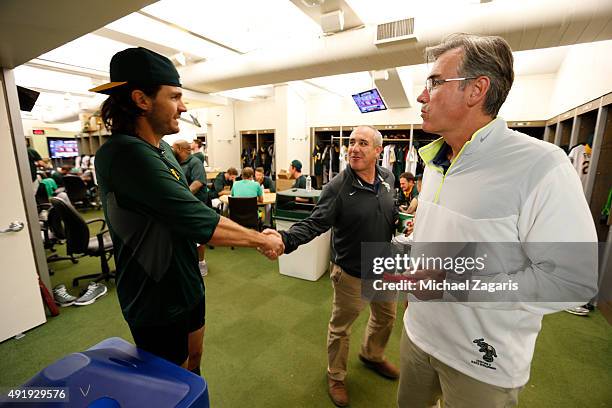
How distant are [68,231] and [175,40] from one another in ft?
10.2

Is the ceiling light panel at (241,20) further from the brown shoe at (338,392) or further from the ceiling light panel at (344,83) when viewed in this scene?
the brown shoe at (338,392)

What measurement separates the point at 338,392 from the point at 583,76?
15.8ft

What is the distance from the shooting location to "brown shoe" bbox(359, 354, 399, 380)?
6.63ft

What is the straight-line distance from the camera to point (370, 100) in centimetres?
570

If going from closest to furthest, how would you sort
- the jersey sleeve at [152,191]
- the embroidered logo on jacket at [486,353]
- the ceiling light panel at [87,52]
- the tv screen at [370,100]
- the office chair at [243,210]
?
the embroidered logo on jacket at [486,353] → the jersey sleeve at [152,191] → the office chair at [243,210] → the ceiling light panel at [87,52] → the tv screen at [370,100]

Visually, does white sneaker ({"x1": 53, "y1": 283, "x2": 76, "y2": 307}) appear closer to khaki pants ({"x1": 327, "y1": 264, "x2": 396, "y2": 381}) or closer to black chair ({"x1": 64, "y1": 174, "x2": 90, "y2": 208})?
khaki pants ({"x1": 327, "y1": 264, "x2": 396, "y2": 381})

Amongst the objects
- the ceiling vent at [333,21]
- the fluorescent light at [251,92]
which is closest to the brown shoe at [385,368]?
the ceiling vent at [333,21]

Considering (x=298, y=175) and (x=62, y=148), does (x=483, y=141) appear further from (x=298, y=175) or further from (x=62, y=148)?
(x=62, y=148)

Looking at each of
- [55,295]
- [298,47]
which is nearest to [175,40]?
[298,47]

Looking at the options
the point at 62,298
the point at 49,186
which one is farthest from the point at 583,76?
the point at 49,186

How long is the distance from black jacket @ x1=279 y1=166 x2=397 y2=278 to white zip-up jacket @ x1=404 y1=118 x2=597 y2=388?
731 millimetres

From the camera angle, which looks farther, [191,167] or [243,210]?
[243,210]

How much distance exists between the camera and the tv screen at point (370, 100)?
555 cm

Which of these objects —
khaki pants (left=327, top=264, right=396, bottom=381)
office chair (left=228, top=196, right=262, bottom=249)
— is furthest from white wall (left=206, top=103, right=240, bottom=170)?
khaki pants (left=327, top=264, right=396, bottom=381)
